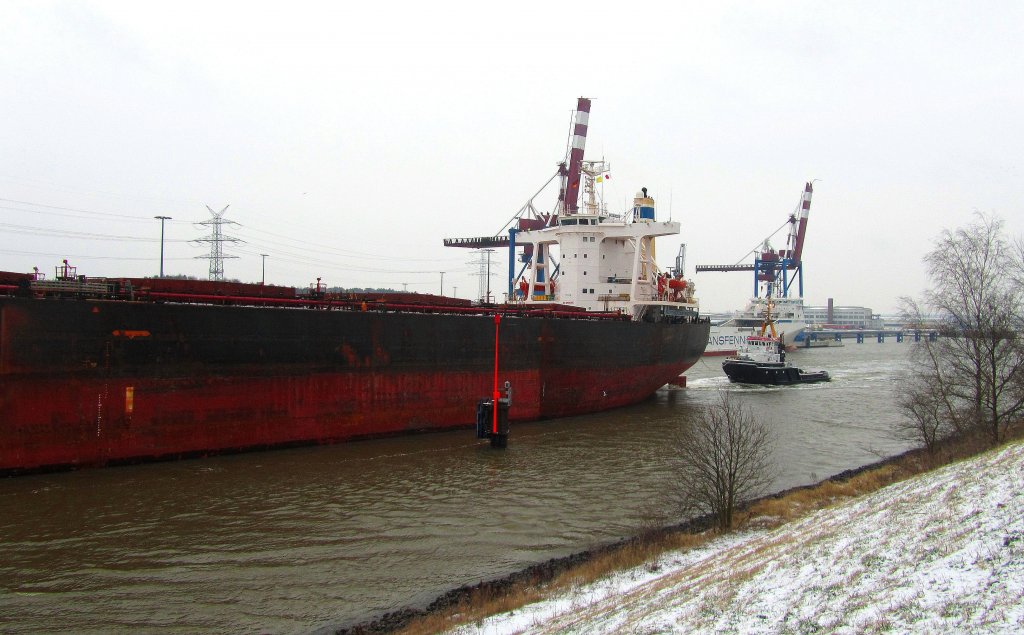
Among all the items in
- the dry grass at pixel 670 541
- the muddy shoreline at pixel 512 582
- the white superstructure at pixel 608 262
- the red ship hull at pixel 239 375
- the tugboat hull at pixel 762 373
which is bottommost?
the muddy shoreline at pixel 512 582

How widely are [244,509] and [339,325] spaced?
20.6ft

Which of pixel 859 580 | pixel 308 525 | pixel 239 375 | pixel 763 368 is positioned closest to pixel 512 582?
pixel 308 525

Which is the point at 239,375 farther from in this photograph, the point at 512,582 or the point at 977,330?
the point at 977,330

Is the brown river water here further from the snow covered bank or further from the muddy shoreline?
the snow covered bank

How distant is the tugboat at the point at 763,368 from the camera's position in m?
38.0

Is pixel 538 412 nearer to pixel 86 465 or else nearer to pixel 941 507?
pixel 86 465

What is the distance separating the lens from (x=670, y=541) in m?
10.2

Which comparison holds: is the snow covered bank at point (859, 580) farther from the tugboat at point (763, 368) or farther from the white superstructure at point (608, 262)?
the tugboat at point (763, 368)

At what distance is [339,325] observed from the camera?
56.1 feet

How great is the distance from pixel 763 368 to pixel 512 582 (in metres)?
32.5

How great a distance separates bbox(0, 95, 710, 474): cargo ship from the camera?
42.0 feet

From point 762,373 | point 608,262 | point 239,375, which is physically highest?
point 608,262

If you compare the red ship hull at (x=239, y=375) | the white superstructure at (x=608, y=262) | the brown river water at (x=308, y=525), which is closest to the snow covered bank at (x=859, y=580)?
the brown river water at (x=308, y=525)

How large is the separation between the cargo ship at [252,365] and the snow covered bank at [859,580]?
10.3 metres
